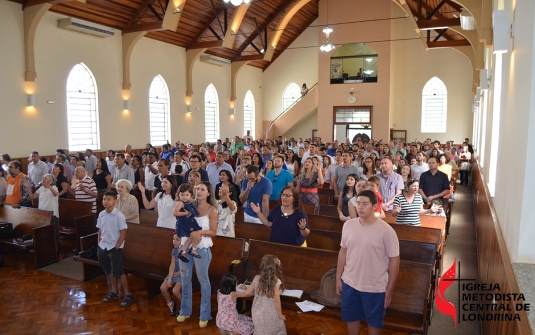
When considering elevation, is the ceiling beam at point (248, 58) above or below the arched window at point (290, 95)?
above

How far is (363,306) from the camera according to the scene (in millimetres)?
3312

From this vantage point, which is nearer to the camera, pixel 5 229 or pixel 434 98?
pixel 5 229

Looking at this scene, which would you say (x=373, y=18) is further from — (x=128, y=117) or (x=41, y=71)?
(x=41, y=71)

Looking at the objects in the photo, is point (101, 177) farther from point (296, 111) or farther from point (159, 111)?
point (296, 111)

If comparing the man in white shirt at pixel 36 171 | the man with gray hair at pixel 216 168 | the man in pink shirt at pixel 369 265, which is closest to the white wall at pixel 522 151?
the man in pink shirt at pixel 369 265

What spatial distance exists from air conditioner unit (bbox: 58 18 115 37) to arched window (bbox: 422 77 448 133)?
48.2 feet

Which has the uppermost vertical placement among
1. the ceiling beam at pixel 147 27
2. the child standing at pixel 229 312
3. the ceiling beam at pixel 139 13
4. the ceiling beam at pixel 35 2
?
the ceiling beam at pixel 139 13

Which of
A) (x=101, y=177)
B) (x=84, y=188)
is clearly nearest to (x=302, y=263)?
(x=84, y=188)

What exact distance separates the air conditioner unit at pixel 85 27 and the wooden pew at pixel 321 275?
10.7 m

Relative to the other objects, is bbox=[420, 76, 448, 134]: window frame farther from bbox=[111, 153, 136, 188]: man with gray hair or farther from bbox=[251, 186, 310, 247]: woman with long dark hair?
bbox=[251, 186, 310, 247]: woman with long dark hair

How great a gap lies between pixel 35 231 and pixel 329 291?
457cm

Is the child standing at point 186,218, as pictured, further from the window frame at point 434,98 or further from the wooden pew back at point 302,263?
the window frame at point 434,98

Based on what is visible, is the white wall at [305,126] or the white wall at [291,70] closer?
the white wall at [291,70]

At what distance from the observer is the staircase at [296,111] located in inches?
855
